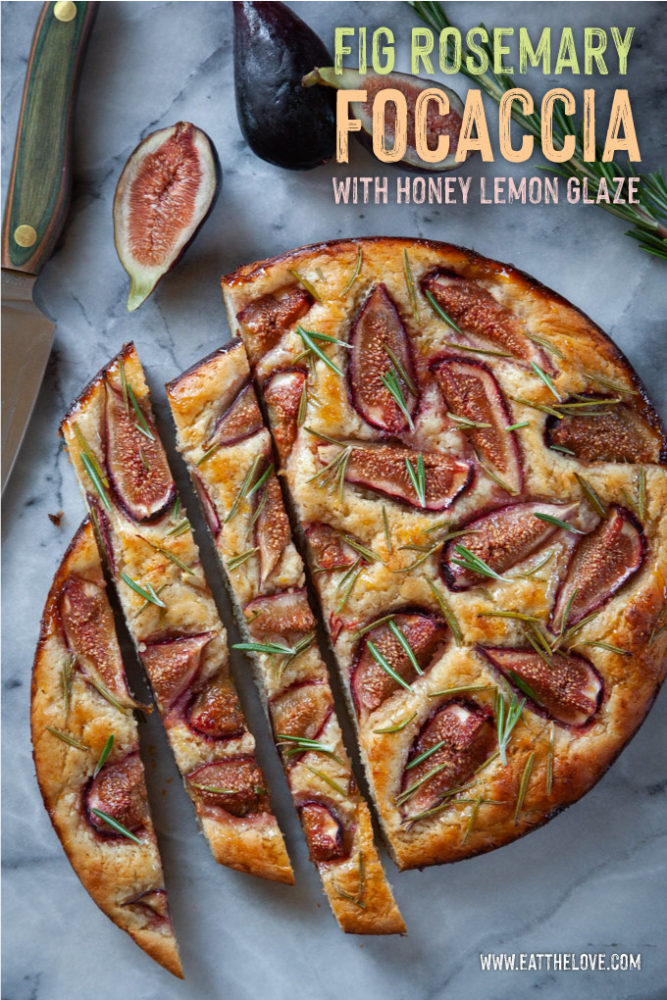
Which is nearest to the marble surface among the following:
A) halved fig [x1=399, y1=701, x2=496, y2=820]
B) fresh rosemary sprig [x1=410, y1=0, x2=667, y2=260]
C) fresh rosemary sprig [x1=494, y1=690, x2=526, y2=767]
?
fresh rosemary sprig [x1=410, y1=0, x2=667, y2=260]

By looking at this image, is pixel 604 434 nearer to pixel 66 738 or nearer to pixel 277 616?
pixel 277 616

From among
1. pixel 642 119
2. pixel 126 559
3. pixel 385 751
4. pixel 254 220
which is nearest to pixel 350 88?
pixel 254 220

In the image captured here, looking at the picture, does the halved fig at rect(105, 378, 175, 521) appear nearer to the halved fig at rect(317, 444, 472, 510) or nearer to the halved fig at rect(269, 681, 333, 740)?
the halved fig at rect(317, 444, 472, 510)

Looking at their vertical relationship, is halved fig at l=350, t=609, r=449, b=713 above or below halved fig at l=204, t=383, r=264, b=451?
below

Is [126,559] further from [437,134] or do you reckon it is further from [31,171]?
[437,134]

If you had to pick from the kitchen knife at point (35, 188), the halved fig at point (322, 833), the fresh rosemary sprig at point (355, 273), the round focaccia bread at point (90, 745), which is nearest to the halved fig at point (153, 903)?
the round focaccia bread at point (90, 745)

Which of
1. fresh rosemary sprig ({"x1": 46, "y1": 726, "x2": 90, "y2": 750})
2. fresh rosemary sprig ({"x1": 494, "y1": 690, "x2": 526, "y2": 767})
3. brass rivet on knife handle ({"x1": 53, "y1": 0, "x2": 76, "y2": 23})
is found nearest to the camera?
fresh rosemary sprig ({"x1": 494, "y1": 690, "x2": 526, "y2": 767})
